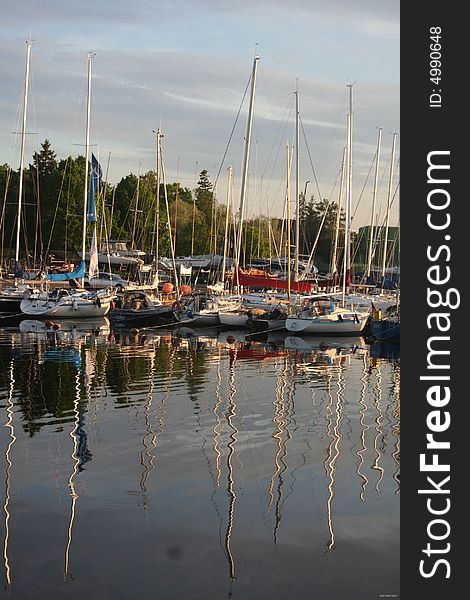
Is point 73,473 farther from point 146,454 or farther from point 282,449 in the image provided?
point 282,449

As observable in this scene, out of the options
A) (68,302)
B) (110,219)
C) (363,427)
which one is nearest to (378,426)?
(363,427)

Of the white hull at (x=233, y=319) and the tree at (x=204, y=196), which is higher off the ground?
the tree at (x=204, y=196)

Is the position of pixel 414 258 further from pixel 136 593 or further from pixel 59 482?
pixel 59 482

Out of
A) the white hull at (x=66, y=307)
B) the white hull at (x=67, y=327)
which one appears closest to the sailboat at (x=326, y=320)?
the white hull at (x=67, y=327)

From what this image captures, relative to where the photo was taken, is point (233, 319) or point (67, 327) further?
point (233, 319)

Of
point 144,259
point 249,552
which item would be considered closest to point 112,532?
point 249,552

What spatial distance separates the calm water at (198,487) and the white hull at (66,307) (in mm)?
26911

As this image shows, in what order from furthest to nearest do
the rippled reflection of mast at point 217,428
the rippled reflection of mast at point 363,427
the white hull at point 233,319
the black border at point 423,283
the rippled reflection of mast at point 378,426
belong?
the white hull at point 233,319
the rippled reflection of mast at point 217,428
the rippled reflection of mast at point 378,426
the rippled reflection of mast at point 363,427
the black border at point 423,283

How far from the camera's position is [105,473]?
54.1 feet

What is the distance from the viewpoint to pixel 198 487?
15.6 metres

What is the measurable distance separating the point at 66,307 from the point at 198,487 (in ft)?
142

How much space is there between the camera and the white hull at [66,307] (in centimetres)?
5703

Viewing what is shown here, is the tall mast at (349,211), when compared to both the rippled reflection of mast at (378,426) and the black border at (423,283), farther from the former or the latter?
the black border at (423,283)

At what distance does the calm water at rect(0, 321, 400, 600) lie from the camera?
11.6m
